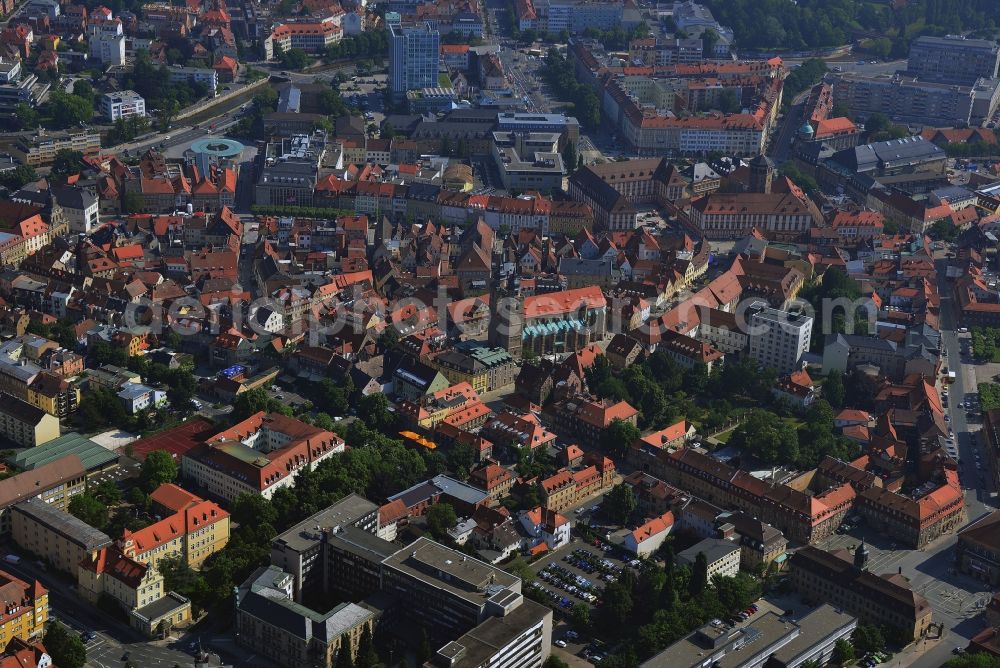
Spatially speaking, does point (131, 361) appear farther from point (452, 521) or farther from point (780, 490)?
point (780, 490)

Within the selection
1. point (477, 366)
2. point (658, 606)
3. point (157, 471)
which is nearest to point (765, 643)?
point (658, 606)

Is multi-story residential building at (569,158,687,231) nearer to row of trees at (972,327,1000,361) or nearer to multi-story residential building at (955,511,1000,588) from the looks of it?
row of trees at (972,327,1000,361)

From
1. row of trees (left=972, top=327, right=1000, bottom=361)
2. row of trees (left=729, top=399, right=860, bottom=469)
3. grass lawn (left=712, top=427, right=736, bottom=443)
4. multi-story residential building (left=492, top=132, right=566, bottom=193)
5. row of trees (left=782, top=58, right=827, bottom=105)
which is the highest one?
row of trees (left=782, top=58, right=827, bottom=105)

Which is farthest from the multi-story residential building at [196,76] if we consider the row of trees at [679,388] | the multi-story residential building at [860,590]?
the multi-story residential building at [860,590]

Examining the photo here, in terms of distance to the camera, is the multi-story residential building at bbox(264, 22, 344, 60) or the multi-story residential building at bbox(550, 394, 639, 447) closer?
the multi-story residential building at bbox(550, 394, 639, 447)

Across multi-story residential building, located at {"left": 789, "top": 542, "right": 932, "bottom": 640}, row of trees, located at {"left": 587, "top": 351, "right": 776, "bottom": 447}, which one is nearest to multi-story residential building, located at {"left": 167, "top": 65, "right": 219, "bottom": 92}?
row of trees, located at {"left": 587, "top": 351, "right": 776, "bottom": 447}

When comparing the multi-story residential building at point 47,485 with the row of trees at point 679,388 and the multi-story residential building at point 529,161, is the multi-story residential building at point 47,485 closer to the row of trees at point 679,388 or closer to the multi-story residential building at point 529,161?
the row of trees at point 679,388

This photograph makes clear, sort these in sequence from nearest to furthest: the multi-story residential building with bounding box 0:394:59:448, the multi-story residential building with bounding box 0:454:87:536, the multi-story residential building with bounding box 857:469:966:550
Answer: the multi-story residential building with bounding box 0:454:87:536, the multi-story residential building with bounding box 857:469:966:550, the multi-story residential building with bounding box 0:394:59:448

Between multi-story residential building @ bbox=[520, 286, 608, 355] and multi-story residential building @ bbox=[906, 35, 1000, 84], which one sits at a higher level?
multi-story residential building @ bbox=[906, 35, 1000, 84]
